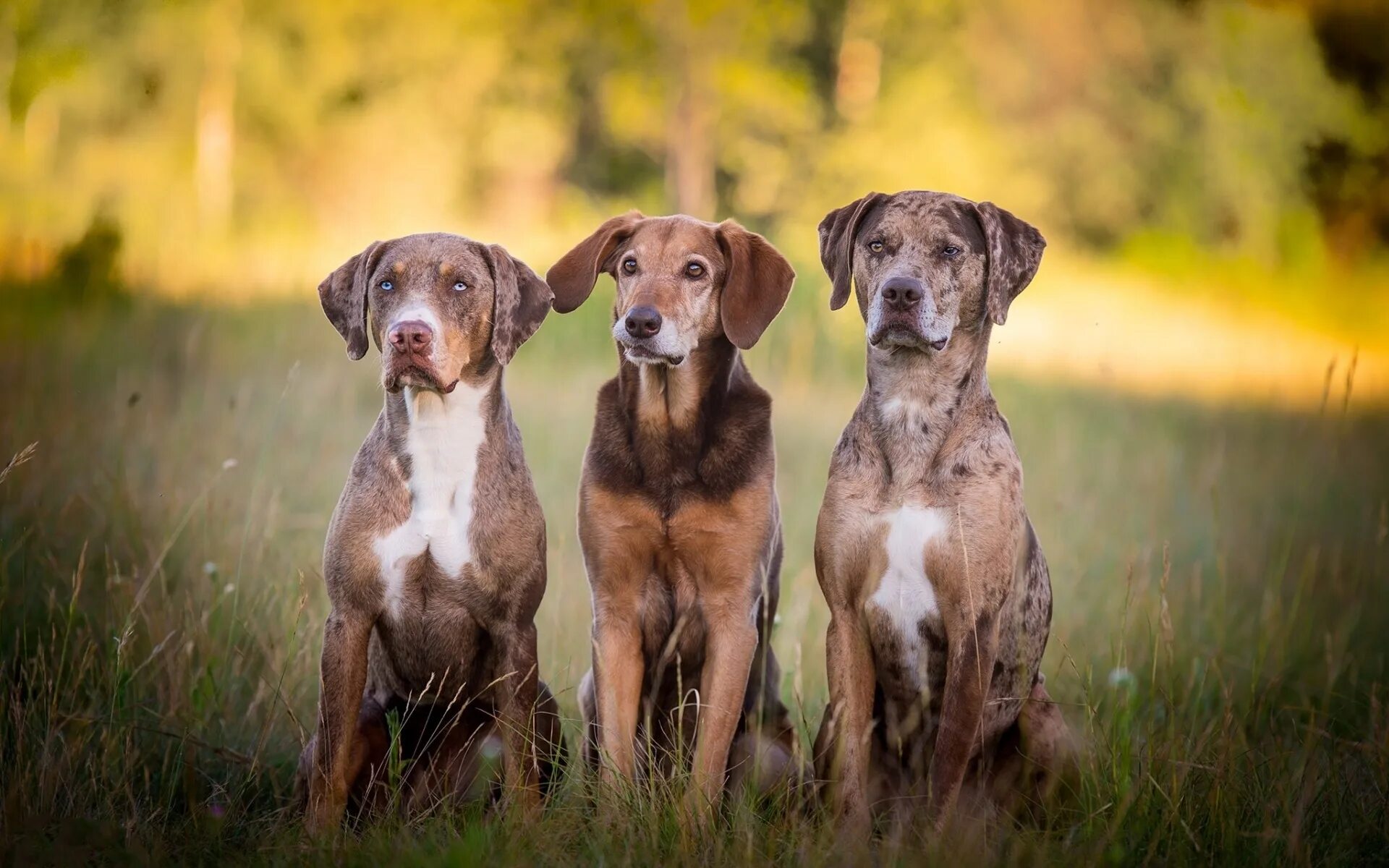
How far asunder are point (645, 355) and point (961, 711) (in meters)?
1.70

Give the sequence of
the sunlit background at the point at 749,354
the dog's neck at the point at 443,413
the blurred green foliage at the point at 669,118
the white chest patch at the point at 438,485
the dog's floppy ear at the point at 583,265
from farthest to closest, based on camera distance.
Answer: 1. the blurred green foliage at the point at 669,118
2. the dog's floppy ear at the point at 583,265
3. the sunlit background at the point at 749,354
4. the dog's neck at the point at 443,413
5. the white chest patch at the point at 438,485

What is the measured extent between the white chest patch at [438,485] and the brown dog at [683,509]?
531 millimetres

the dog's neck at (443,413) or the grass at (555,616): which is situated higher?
the dog's neck at (443,413)

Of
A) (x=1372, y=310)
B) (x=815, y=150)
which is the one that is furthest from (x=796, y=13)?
(x=1372, y=310)

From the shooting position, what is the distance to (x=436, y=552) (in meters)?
4.37

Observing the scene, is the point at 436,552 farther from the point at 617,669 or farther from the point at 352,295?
the point at 352,295

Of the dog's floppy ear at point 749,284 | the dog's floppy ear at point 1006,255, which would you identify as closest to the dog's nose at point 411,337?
the dog's floppy ear at point 749,284

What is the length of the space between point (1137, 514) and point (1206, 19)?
56.5ft

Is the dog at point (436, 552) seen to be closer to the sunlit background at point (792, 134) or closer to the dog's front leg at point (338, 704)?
the dog's front leg at point (338, 704)

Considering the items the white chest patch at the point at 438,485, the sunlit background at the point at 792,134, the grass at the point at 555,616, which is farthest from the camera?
the sunlit background at the point at 792,134

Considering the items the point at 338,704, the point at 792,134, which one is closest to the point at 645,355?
the point at 338,704

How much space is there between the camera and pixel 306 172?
28.9 metres

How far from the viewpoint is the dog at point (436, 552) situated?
14.3 ft

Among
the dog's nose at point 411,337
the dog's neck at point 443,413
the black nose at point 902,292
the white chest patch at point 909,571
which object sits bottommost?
the white chest patch at point 909,571
